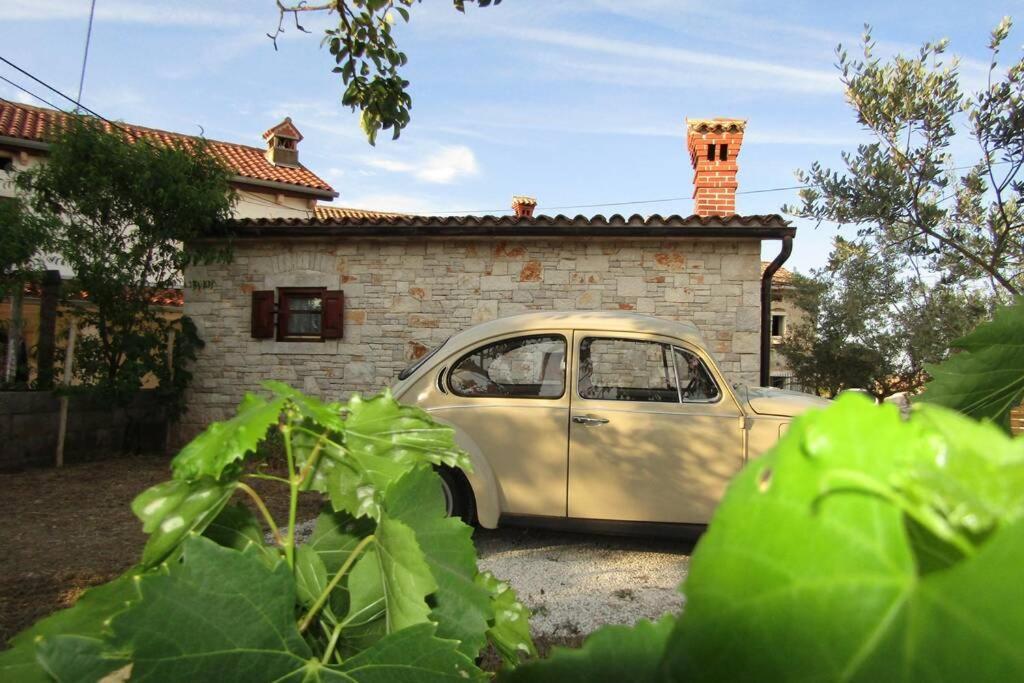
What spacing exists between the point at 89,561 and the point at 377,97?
3.55 meters

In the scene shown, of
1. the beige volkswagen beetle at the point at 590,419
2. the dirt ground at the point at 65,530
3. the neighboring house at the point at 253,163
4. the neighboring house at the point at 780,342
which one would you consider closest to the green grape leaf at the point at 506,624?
the dirt ground at the point at 65,530

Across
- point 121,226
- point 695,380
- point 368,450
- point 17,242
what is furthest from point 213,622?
point 121,226

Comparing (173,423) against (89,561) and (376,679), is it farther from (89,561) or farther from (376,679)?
(376,679)

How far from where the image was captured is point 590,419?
471 centimetres

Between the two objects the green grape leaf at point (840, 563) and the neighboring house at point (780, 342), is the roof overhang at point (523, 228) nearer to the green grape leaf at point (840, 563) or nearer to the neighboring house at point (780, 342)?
the neighboring house at point (780, 342)

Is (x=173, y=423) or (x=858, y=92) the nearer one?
(x=858, y=92)

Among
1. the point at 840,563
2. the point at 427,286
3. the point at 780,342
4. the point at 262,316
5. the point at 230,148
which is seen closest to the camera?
the point at 840,563

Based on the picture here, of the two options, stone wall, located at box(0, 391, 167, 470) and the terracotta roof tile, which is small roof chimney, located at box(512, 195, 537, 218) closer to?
the terracotta roof tile

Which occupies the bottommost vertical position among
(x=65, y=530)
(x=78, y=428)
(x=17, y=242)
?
(x=65, y=530)

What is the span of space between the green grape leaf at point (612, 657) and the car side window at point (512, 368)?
453 centimetres

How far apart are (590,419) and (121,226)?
668 centimetres

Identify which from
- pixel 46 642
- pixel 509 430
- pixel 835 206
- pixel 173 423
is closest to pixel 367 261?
pixel 173 423

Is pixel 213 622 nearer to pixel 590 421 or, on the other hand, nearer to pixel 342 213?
pixel 590 421

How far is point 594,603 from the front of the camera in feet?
13.0
